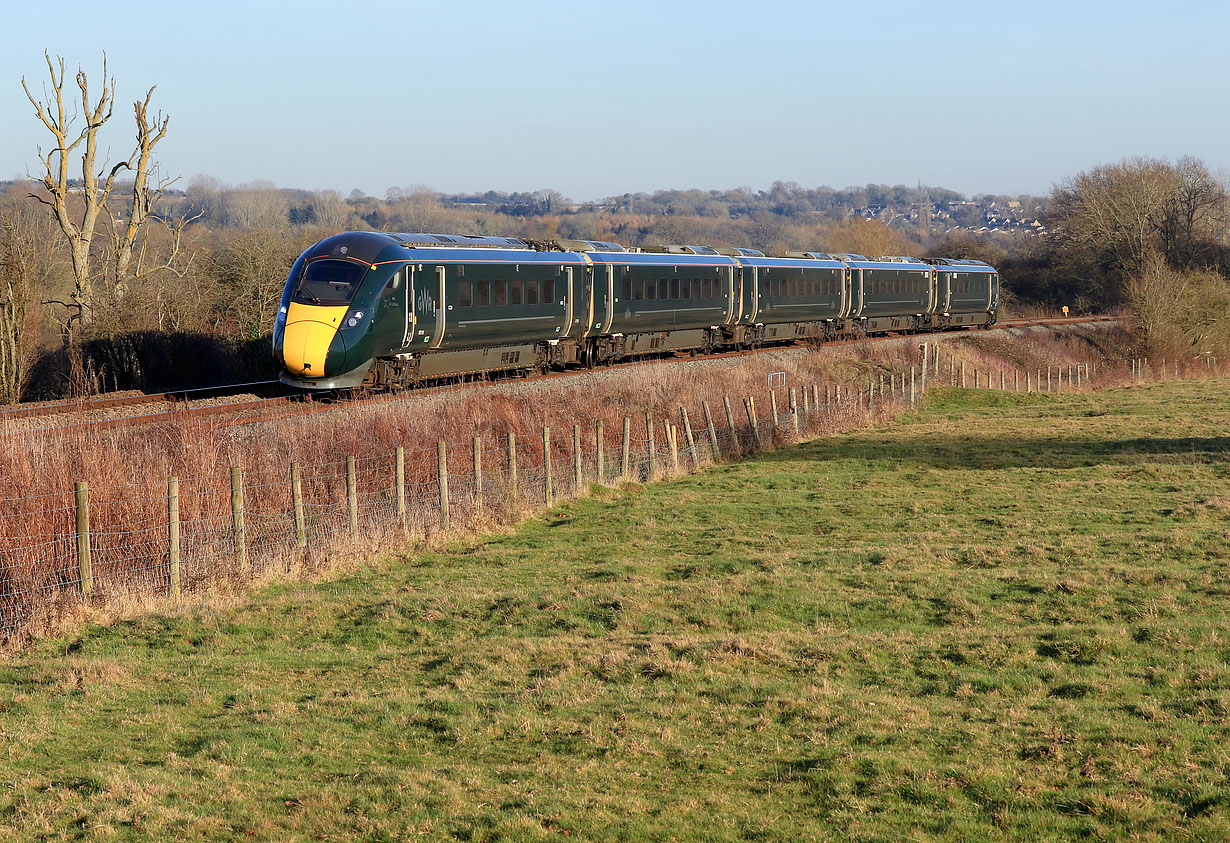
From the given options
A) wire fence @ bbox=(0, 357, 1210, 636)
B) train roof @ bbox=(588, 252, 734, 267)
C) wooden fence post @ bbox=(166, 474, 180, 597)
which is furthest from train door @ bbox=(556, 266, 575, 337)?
wooden fence post @ bbox=(166, 474, 180, 597)

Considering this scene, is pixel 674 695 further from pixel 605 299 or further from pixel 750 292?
pixel 750 292

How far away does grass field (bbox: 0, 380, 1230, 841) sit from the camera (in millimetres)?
7844

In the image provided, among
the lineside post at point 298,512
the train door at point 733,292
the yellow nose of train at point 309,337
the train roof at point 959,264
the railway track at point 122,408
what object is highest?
the train roof at point 959,264

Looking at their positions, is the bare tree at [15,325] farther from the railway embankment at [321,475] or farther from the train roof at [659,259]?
the train roof at [659,259]

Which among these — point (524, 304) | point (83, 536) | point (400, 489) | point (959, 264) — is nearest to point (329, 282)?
point (524, 304)

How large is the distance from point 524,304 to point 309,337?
23.8ft

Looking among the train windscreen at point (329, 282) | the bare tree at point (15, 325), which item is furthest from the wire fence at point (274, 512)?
the bare tree at point (15, 325)

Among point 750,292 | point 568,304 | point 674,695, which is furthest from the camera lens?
point 750,292

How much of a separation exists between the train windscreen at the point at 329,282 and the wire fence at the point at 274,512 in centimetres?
480

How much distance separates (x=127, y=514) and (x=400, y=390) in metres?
11.4

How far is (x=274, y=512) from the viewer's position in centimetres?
1805

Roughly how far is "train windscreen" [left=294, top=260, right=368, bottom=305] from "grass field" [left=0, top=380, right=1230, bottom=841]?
918cm

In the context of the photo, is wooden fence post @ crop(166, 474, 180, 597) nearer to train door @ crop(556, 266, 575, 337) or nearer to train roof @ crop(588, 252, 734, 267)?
train door @ crop(556, 266, 575, 337)

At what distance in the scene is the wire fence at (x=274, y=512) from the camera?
47.3 feet
